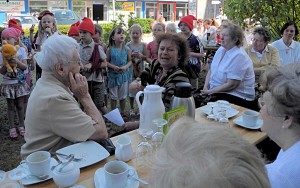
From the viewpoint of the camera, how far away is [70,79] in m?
1.89

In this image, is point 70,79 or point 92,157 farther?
point 70,79

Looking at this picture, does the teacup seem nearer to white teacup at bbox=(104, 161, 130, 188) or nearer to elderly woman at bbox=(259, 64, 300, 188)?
white teacup at bbox=(104, 161, 130, 188)

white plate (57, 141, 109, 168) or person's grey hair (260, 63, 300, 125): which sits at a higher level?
person's grey hair (260, 63, 300, 125)

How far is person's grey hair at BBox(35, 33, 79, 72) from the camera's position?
1821mm

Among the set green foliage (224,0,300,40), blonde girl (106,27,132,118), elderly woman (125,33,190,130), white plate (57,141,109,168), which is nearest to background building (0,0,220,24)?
green foliage (224,0,300,40)

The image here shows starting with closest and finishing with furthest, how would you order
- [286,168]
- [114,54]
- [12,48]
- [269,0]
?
[286,168]
[12,48]
[114,54]
[269,0]

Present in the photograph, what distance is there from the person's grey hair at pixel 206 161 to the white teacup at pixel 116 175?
609mm

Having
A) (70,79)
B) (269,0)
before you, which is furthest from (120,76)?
(269,0)

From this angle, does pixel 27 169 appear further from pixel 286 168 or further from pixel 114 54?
pixel 114 54

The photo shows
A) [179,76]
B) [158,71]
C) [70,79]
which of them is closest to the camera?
[70,79]

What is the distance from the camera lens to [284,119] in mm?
1343

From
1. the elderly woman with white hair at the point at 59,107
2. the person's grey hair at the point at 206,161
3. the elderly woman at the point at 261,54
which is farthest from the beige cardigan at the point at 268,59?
the person's grey hair at the point at 206,161

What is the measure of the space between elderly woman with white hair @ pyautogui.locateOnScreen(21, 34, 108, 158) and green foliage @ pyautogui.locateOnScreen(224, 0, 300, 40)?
4.99 m

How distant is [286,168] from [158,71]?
1817 millimetres
